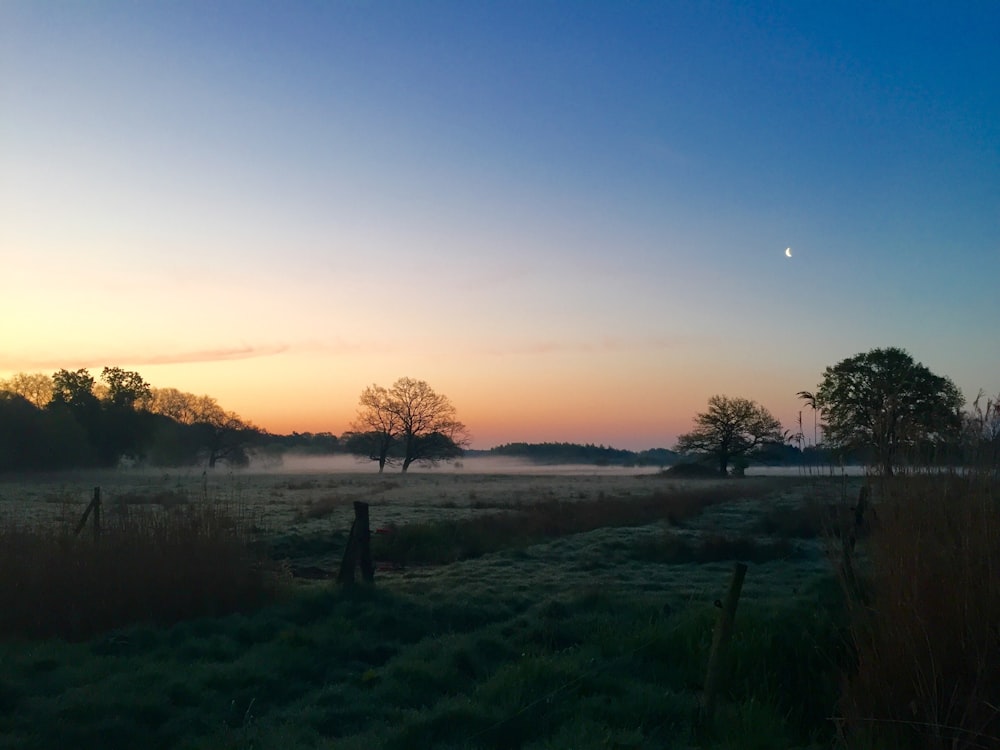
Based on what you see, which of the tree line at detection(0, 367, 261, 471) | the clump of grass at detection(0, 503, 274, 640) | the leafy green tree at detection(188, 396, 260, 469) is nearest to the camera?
the clump of grass at detection(0, 503, 274, 640)

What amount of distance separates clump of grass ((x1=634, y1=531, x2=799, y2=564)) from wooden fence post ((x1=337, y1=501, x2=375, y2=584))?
7463mm

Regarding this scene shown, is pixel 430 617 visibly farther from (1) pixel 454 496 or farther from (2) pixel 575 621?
(1) pixel 454 496

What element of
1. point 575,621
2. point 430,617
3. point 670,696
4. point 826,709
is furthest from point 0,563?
point 826,709

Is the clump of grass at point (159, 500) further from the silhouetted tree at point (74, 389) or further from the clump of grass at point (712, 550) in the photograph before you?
the silhouetted tree at point (74, 389)

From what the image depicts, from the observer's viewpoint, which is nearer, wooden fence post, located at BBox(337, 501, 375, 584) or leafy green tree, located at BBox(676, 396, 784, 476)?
wooden fence post, located at BBox(337, 501, 375, 584)

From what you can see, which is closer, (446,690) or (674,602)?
(446,690)

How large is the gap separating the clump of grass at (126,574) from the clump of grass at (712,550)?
9.60 m

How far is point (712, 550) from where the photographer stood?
19.5m

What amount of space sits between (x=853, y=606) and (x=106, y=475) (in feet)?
208

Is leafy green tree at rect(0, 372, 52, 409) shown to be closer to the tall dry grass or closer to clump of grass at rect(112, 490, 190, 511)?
clump of grass at rect(112, 490, 190, 511)

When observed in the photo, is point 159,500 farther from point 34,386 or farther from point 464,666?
point 34,386

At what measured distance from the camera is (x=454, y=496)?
41156mm

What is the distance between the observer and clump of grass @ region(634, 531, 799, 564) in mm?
19172

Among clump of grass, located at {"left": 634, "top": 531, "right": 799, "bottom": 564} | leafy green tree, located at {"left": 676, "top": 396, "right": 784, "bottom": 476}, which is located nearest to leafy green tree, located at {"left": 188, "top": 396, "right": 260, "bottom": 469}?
leafy green tree, located at {"left": 676, "top": 396, "right": 784, "bottom": 476}
